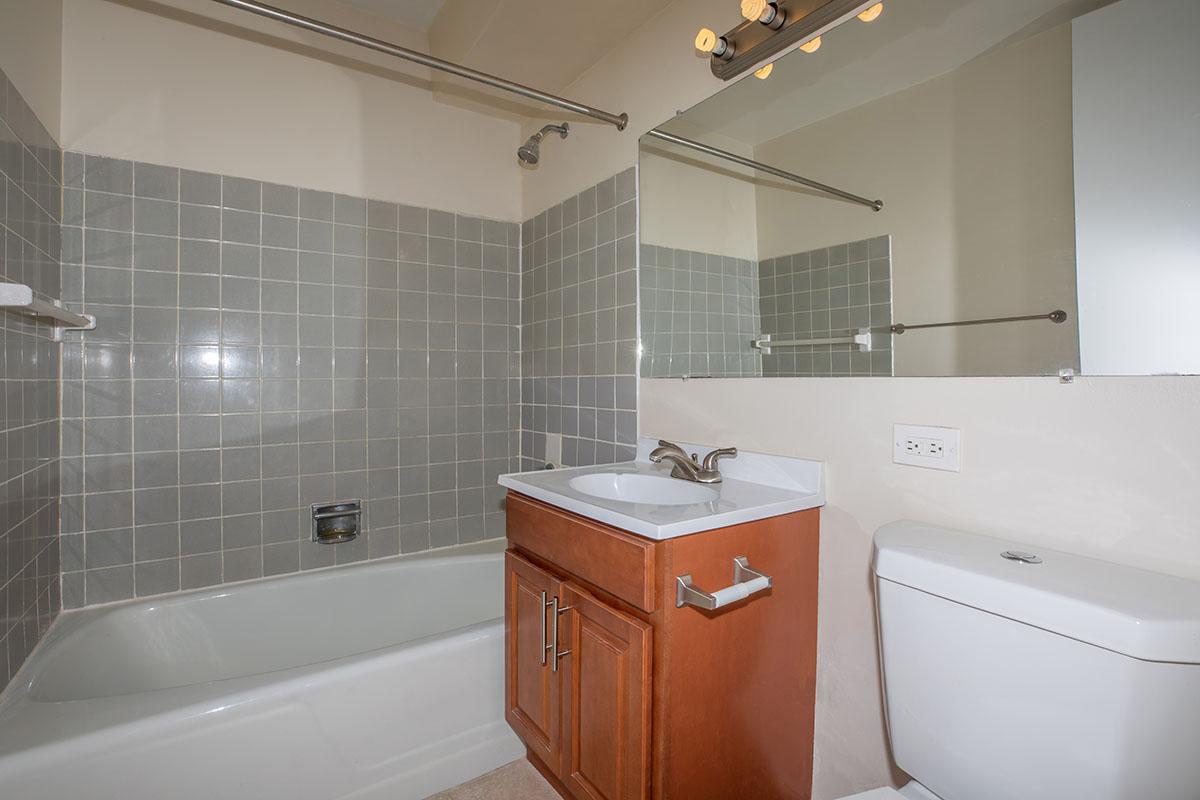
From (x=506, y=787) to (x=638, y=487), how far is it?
0.95m

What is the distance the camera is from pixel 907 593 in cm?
92

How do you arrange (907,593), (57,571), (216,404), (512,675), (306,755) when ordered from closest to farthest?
(907,593) → (306,755) → (512,675) → (57,571) → (216,404)

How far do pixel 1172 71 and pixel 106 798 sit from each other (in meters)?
2.31

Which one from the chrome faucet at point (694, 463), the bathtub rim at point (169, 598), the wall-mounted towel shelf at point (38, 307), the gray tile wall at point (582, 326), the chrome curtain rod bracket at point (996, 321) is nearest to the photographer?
the chrome curtain rod bracket at point (996, 321)

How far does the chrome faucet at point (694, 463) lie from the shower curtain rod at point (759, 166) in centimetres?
67

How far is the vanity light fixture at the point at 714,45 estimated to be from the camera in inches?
52.7

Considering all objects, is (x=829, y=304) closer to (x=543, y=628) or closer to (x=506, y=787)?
(x=543, y=628)

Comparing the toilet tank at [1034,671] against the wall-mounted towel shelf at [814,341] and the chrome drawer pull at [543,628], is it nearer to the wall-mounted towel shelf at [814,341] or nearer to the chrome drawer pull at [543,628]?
the wall-mounted towel shelf at [814,341]

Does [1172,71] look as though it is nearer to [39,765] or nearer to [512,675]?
[512,675]

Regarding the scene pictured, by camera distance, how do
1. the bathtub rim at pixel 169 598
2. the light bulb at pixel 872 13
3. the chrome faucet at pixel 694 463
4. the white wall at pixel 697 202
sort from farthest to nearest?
1. the white wall at pixel 697 202
2. the chrome faucet at pixel 694 463
3. the bathtub rim at pixel 169 598
4. the light bulb at pixel 872 13

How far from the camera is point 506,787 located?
1559mm

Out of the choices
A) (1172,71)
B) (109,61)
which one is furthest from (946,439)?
(109,61)

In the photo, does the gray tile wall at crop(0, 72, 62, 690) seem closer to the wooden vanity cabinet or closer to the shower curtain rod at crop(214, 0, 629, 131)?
the shower curtain rod at crop(214, 0, 629, 131)

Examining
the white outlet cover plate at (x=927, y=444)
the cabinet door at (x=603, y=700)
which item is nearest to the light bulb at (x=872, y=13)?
the white outlet cover plate at (x=927, y=444)
